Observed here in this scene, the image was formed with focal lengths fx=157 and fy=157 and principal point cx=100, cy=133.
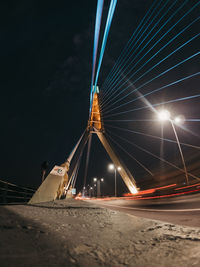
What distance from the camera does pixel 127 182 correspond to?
22.2 meters

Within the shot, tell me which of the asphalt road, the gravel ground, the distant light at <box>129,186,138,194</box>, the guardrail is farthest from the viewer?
the distant light at <box>129,186,138,194</box>

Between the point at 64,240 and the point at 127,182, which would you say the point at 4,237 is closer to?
the point at 64,240

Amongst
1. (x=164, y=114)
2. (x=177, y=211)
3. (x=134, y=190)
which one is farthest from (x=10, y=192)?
(x=134, y=190)

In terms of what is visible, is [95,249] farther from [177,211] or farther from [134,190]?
[134,190]

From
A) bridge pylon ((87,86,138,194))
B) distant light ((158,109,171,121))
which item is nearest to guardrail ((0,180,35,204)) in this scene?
distant light ((158,109,171,121))

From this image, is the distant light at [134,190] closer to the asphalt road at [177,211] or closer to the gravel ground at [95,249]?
the asphalt road at [177,211]

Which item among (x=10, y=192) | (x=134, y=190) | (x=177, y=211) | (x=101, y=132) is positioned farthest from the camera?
(x=101, y=132)

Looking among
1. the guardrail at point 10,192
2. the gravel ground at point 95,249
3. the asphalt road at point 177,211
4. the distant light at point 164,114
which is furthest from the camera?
the distant light at point 164,114

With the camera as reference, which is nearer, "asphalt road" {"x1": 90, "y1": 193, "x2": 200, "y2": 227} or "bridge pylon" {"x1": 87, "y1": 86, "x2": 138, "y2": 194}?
"asphalt road" {"x1": 90, "y1": 193, "x2": 200, "y2": 227}

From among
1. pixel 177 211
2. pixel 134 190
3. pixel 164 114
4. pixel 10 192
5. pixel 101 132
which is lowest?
pixel 177 211

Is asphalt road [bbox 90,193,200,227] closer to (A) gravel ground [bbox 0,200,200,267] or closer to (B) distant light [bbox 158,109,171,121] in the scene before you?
(A) gravel ground [bbox 0,200,200,267]

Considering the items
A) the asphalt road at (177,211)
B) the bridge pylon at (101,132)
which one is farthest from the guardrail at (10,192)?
the bridge pylon at (101,132)

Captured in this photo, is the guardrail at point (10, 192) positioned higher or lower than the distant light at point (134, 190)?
lower

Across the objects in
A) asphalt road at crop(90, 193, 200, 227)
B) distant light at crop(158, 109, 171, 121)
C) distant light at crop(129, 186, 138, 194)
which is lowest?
asphalt road at crop(90, 193, 200, 227)
